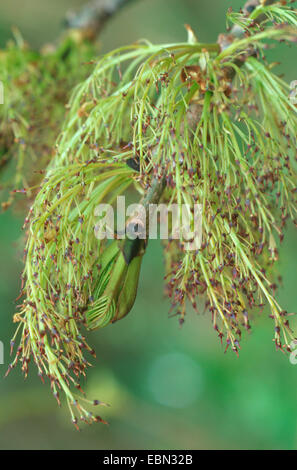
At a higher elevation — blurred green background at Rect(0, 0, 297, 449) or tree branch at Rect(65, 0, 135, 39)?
tree branch at Rect(65, 0, 135, 39)

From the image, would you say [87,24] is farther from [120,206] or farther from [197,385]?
[197,385]

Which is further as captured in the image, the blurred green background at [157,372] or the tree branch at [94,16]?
the blurred green background at [157,372]

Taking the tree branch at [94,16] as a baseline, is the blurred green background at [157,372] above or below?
below

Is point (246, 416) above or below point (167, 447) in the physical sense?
above

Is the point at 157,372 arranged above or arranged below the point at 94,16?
below

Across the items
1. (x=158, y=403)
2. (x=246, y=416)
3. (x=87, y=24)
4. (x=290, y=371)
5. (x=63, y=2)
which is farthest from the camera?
(x=158, y=403)

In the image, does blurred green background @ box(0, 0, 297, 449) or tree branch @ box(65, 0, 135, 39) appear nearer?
tree branch @ box(65, 0, 135, 39)

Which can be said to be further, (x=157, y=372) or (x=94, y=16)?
(x=157, y=372)

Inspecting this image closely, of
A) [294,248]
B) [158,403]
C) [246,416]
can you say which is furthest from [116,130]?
[158,403]
